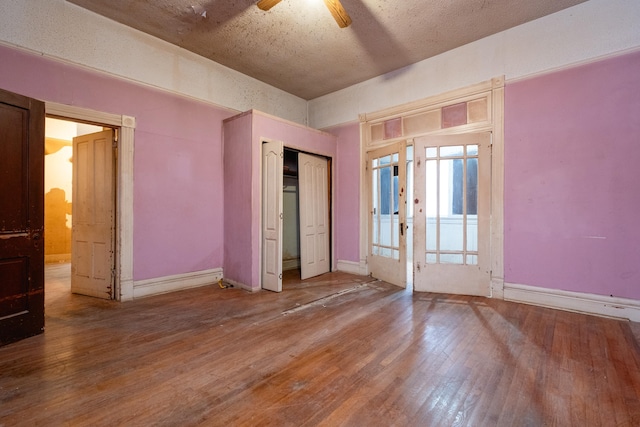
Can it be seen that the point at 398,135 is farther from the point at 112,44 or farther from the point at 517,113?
the point at 112,44

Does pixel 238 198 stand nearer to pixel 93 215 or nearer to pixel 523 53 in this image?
pixel 93 215

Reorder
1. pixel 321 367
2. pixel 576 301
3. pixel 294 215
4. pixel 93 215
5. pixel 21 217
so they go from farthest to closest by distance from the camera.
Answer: pixel 294 215
pixel 93 215
pixel 576 301
pixel 21 217
pixel 321 367

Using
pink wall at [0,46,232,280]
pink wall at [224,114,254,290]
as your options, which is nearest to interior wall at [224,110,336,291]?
pink wall at [224,114,254,290]

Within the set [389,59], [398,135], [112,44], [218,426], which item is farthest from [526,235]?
[112,44]

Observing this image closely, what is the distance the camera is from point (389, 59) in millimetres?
4383

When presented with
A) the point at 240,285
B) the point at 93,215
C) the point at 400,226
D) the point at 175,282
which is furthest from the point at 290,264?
the point at 93,215

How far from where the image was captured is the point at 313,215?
16.5ft

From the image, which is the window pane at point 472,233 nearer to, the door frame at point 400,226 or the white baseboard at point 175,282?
the door frame at point 400,226

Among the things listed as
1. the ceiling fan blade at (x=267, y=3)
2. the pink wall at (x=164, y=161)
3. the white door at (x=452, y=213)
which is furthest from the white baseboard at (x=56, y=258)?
the white door at (x=452, y=213)

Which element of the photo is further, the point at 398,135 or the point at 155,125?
the point at 398,135

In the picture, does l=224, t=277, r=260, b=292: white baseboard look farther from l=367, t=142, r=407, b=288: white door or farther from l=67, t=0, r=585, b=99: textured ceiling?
l=67, t=0, r=585, b=99: textured ceiling

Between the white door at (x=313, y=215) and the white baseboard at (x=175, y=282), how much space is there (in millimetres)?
1411

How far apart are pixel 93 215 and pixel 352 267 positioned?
3.98m

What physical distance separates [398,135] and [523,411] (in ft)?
12.7
